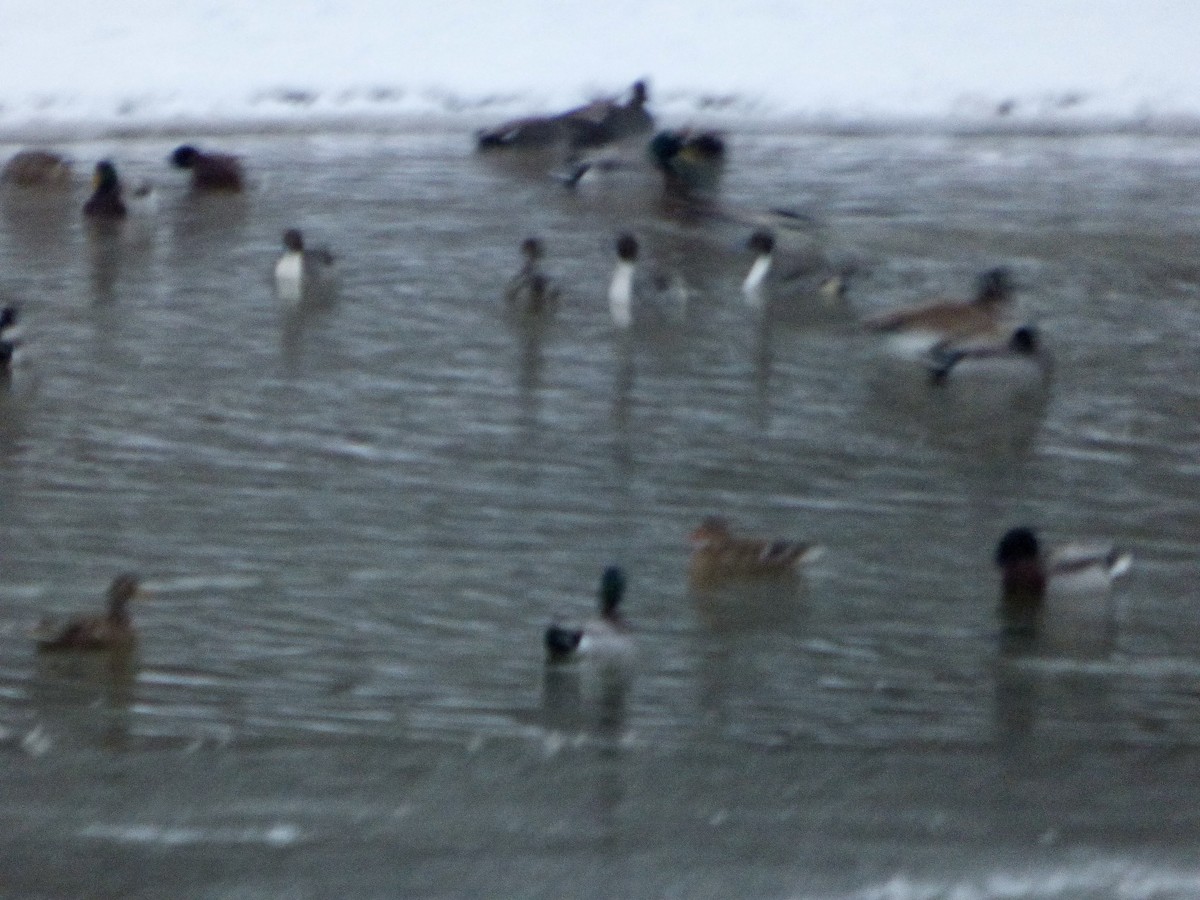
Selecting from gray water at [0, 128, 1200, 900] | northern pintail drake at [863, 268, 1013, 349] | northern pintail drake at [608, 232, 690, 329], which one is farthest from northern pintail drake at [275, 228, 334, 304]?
northern pintail drake at [863, 268, 1013, 349]

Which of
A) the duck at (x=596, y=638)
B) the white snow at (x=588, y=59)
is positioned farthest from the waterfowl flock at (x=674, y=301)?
the white snow at (x=588, y=59)

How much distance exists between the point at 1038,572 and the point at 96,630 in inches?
112

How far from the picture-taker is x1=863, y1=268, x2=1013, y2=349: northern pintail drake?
40.1 feet

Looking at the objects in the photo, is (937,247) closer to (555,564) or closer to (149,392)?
(149,392)

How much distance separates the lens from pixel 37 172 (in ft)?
54.5

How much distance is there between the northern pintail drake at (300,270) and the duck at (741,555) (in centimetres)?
501

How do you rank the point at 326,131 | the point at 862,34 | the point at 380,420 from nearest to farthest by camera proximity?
the point at 380,420
the point at 326,131
the point at 862,34

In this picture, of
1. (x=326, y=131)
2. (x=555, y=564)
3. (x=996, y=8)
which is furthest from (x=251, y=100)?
(x=555, y=564)

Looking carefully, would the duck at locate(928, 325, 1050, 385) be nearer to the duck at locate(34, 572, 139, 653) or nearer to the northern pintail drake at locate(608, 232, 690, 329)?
the northern pintail drake at locate(608, 232, 690, 329)

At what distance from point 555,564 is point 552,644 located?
112cm

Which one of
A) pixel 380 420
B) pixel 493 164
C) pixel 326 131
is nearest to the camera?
pixel 380 420

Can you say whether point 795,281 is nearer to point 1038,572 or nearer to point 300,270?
point 300,270

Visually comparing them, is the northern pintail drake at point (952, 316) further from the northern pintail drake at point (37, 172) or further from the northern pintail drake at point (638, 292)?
the northern pintail drake at point (37, 172)

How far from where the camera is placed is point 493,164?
1842 centimetres
